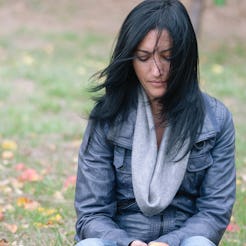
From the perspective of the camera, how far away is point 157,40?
248 cm

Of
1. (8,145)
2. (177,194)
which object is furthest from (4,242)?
(8,145)

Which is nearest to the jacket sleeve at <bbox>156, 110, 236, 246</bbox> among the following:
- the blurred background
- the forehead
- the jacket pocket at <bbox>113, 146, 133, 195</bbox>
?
the jacket pocket at <bbox>113, 146, 133, 195</bbox>

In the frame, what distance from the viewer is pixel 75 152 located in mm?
5410

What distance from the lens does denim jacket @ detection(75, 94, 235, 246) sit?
268cm

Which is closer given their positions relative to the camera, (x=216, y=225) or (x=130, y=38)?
(x=130, y=38)

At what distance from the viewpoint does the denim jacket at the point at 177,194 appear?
8.80 ft

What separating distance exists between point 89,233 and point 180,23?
90 cm

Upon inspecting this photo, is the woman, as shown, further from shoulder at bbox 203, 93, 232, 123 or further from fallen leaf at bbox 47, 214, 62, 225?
fallen leaf at bbox 47, 214, 62, 225

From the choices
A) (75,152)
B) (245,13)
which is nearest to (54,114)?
(75,152)

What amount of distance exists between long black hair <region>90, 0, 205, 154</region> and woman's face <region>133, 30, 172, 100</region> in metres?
0.02

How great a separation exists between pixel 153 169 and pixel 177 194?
0.17 metres

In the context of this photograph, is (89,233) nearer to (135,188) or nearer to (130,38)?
(135,188)

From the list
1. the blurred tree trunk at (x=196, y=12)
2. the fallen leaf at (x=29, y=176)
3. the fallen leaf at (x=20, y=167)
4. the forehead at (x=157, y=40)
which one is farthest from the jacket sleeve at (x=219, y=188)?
the blurred tree trunk at (x=196, y=12)

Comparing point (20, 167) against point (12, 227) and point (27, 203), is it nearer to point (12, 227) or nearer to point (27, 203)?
point (27, 203)
